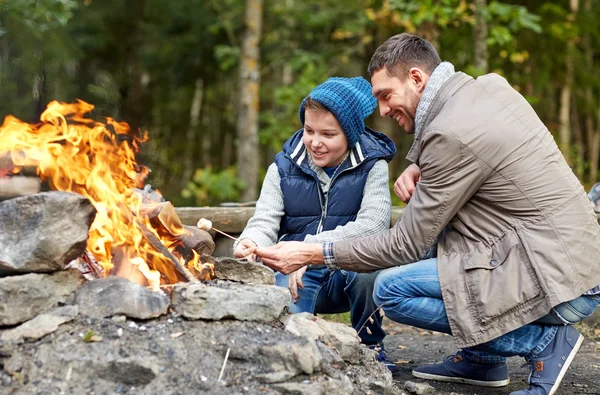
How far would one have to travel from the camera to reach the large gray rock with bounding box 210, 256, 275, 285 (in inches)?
152

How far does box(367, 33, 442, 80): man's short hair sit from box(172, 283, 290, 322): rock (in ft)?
4.10

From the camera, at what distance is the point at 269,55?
50.0 feet

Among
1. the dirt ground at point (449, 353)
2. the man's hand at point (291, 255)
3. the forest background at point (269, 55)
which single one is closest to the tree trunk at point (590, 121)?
the forest background at point (269, 55)

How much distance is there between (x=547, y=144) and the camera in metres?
3.79

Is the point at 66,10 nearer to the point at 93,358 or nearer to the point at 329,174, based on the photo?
the point at 329,174

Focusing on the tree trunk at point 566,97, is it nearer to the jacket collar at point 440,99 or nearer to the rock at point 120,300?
the jacket collar at point 440,99

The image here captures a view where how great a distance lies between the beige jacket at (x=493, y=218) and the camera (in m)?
3.58

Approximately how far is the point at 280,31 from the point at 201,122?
265 inches

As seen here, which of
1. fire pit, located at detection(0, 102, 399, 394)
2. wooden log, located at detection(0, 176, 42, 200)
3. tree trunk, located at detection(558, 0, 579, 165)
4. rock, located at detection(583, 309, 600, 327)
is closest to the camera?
fire pit, located at detection(0, 102, 399, 394)

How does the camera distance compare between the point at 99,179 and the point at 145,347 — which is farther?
the point at 99,179

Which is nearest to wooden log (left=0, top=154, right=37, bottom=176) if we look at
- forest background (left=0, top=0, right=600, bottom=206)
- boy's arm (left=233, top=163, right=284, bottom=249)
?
boy's arm (left=233, top=163, right=284, bottom=249)

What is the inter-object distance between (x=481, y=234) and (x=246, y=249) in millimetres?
1208

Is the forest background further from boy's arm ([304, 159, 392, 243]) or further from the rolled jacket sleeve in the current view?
the rolled jacket sleeve

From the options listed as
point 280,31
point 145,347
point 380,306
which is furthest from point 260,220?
point 280,31
